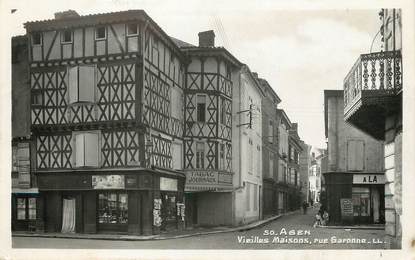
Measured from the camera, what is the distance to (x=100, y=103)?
2077 centimetres

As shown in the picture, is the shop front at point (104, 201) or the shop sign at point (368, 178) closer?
the shop front at point (104, 201)

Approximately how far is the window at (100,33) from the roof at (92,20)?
29cm

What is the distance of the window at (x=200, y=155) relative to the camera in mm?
25391

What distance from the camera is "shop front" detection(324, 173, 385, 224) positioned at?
2845 cm

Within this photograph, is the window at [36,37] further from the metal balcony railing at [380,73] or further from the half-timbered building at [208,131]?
the metal balcony railing at [380,73]

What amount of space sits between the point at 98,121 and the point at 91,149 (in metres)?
1.21

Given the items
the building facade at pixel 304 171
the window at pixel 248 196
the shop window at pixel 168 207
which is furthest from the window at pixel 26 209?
the building facade at pixel 304 171

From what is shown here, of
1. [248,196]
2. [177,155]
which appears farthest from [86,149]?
[248,196]

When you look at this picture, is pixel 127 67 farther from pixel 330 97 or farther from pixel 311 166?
pixel 311 166

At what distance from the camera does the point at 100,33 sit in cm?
2073

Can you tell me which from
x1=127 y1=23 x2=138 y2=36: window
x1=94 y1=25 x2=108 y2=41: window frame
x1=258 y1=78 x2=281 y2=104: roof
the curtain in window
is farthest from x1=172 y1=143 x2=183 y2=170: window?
x1=258 y1=78 x2=281 y2=104: roof
